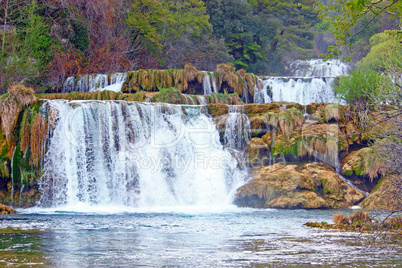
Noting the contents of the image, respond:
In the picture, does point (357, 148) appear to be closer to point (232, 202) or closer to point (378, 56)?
point (232, 202)

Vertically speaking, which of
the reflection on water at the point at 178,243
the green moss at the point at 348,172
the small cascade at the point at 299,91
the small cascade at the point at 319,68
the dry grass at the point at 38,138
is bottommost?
the reflection on water at the point at 178,243

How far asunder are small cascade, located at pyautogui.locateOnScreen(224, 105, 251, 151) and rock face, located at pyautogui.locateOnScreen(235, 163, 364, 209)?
269cm

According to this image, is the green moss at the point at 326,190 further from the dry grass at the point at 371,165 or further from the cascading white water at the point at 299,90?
the cascading white water at the point at 299,90

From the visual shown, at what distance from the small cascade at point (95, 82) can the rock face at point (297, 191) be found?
11.4 metres

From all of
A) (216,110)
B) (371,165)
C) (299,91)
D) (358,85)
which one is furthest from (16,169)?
(299,91)

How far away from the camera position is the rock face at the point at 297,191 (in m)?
19.1

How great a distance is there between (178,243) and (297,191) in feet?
34.1

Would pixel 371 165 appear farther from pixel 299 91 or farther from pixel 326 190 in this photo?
pixel 299 91

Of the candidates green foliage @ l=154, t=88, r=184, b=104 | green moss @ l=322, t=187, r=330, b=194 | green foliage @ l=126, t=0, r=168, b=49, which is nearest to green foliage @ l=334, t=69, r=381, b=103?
green moss @ l=322, t=187, r=330, b=194

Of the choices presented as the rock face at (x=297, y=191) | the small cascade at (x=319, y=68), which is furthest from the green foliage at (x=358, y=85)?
the small cascade at (x=319, y=68)

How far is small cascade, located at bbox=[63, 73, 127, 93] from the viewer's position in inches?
1083

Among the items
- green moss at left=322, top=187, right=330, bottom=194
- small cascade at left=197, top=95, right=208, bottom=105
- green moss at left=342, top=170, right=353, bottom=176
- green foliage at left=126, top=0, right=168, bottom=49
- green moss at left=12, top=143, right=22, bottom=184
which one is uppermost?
green foliage at left=126, top=0, right=168, bottom=49

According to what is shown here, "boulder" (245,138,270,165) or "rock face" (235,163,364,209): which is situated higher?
"boulder" (245,138,270,165)

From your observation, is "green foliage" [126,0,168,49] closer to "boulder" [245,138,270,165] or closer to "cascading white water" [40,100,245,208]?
"cascading white water" [40,100,245,208]
